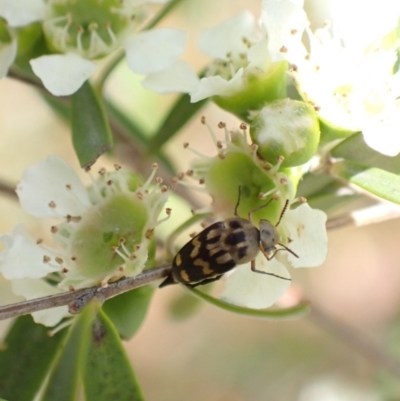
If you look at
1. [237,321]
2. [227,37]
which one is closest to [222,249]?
[227,37]

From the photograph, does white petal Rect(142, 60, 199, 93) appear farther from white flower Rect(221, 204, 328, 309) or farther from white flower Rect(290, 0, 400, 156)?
white flower Rect(221, 204, 328, 309)

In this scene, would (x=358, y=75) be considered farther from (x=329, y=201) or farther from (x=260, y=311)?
(x=260, y=311)

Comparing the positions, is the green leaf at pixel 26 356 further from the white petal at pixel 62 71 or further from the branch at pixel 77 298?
the white petal at pixel 62 71

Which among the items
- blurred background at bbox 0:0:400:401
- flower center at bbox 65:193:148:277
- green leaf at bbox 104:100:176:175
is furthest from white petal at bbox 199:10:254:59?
blurred background at bbox 0:0:400:401

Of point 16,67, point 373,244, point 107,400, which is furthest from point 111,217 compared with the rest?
point 373,244

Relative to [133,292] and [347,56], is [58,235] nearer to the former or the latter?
[133,292]
